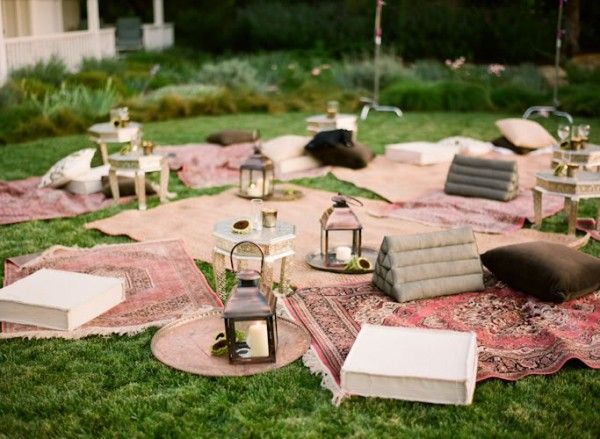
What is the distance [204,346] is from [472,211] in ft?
13.1

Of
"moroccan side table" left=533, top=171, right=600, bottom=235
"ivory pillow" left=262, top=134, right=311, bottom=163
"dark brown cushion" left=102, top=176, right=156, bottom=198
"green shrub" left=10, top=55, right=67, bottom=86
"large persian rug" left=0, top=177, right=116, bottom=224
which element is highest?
"green shrub" left=10, top=55, right=67, bottom=86

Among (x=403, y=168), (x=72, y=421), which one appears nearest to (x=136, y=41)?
(x=403, y=168)

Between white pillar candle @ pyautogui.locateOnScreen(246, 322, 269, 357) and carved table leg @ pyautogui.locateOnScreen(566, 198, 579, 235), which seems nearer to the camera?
white pillar candle @ pyautogui.locateOnScreen(246, 322, 269, 357)

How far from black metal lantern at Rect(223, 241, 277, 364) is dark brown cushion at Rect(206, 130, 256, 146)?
22.8ft

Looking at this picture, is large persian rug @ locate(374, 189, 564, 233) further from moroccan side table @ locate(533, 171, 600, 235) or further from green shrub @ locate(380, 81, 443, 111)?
green shrub @ locate(380, 81, 443, 111)

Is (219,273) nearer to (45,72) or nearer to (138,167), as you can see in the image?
(138,167)

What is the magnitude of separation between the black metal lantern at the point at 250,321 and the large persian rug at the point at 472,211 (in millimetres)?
3411

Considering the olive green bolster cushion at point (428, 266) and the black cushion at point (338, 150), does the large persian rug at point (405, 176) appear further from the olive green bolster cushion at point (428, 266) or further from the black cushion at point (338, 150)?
the olive green bolster cushion at point (428, 266)

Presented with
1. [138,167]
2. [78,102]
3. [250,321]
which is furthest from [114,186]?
[78,102]

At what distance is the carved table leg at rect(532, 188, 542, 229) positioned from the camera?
24.1 feet

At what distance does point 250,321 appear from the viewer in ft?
14.6

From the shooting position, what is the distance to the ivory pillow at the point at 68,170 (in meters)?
8.77

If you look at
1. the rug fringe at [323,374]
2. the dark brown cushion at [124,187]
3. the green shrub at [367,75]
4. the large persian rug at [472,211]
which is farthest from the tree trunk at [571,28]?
the rug fringe at [323,374]

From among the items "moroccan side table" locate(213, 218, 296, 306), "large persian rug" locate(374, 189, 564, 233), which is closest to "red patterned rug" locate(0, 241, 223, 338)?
"moroccan side table" locate(213, 218, 296, 306)
